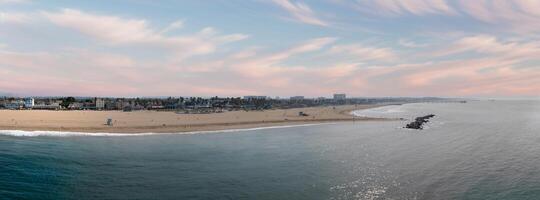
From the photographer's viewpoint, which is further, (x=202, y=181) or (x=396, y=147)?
(x=396, y=147)

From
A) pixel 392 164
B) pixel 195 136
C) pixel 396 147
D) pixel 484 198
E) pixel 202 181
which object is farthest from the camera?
pixel 195 136

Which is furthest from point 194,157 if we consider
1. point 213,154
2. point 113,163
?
point 113,163

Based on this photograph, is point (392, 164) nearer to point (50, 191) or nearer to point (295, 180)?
point (295, 180)

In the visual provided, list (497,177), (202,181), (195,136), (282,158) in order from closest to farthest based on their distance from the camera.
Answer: (202,181), (497,177), (282,158), (195,136)

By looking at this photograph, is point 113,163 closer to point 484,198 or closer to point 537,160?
point 484,198

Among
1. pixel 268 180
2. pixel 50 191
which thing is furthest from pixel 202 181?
pixel 50 191

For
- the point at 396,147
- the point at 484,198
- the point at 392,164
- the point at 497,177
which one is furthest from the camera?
the point at 396,147
